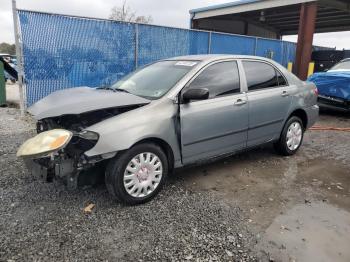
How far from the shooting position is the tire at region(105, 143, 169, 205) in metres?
3.29

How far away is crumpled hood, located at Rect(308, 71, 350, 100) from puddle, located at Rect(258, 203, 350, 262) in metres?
5.85

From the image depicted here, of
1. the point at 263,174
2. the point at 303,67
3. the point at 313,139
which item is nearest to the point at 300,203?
the point at 263,174

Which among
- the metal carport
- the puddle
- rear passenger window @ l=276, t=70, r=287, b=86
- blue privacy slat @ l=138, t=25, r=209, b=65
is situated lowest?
the puddle

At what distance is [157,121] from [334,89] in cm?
693

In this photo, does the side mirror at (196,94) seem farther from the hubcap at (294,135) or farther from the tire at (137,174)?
the hubcap at (294,135)

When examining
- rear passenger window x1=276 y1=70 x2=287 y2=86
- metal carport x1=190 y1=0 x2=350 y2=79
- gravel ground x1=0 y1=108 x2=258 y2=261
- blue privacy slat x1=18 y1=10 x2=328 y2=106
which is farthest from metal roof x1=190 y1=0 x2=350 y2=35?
gravel ground x1=0 y1=108 x2=258 y2=261

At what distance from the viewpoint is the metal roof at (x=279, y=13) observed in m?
16.0

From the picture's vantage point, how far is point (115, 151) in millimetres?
3201

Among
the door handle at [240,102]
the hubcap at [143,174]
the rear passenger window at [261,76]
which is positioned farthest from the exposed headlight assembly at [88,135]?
the rear passenger window at [261,76]

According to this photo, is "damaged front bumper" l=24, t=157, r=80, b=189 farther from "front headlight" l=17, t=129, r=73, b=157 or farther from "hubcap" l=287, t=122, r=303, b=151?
"hubcap" l=287, t=122, r=303, b=151

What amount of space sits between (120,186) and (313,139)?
4.62m

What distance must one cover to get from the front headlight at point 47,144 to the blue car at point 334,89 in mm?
7706

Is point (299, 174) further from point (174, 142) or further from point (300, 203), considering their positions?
point (174, 142)

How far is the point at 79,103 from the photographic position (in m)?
3.42
